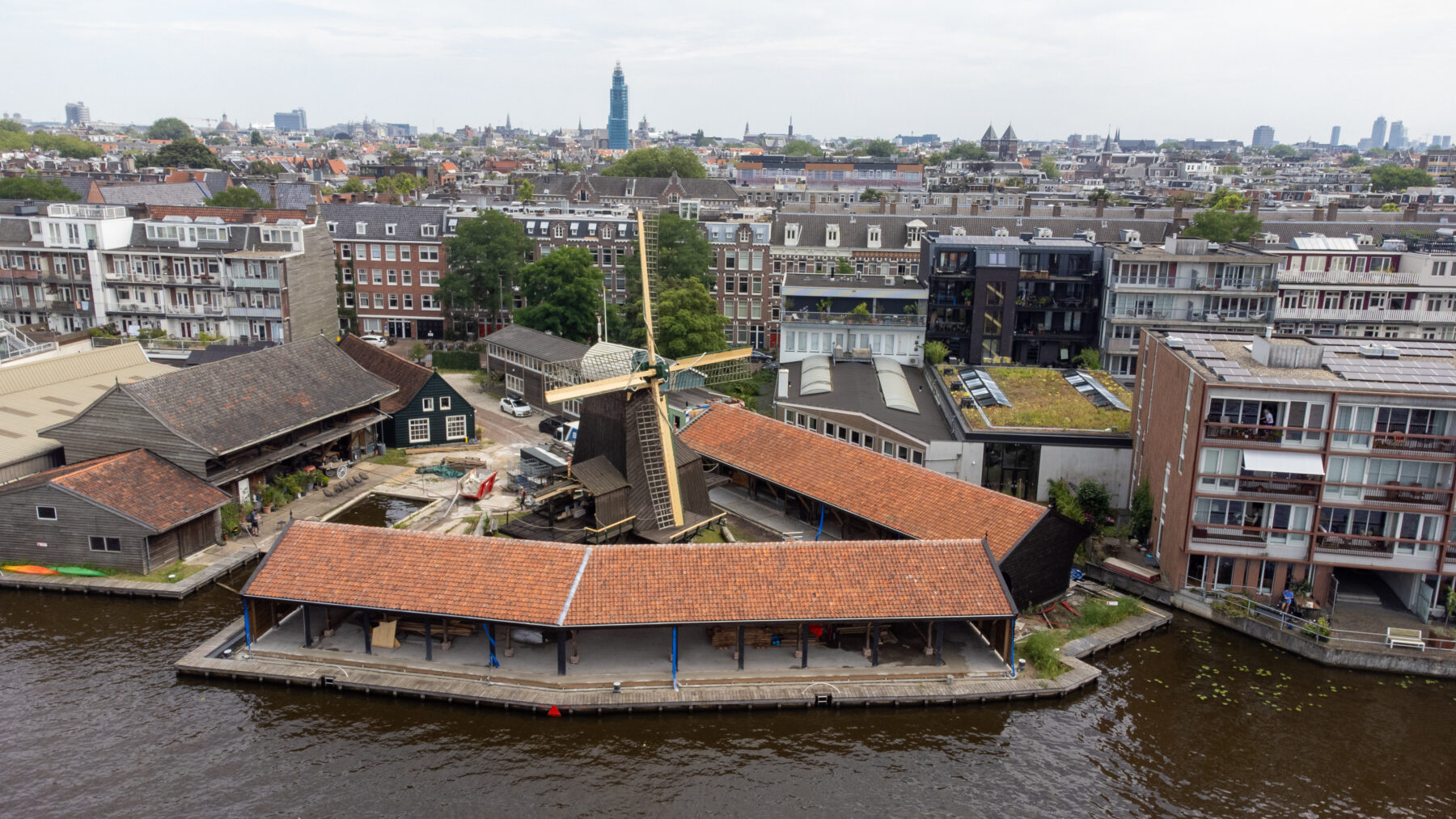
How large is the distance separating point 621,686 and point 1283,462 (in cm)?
2635

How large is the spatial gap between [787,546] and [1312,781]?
17701 mm

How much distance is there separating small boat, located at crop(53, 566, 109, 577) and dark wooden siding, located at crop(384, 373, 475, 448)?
1969 centimetres

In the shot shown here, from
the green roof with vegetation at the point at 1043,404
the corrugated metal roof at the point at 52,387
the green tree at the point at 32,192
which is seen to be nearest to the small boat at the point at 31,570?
the corrugated metal roof at the point at 52,387

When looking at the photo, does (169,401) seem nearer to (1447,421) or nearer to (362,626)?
(362,626)

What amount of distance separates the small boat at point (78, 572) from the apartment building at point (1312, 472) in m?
44.0

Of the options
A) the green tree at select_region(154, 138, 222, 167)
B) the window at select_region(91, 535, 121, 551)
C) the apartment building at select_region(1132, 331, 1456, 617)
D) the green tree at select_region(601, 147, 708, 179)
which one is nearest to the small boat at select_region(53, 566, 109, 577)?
the window at select_region(91, 535, 121, 551)

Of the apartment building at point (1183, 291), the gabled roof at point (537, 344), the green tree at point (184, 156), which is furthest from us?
the green tree at point (184, 156)

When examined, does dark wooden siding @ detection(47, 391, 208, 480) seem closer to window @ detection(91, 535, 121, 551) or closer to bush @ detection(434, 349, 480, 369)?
window @ detection(91, 535, 121, 551)

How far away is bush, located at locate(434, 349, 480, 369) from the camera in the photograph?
78.1m

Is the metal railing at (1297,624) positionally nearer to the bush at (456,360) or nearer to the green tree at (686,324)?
the green tree at (686,324)

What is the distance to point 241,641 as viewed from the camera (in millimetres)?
35156

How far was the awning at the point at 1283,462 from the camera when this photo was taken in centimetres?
3722

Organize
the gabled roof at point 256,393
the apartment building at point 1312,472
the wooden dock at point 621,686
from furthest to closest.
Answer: the gabled roof at point 256,393 → the apartment building at point 1312,472 → the wooden dock at point 621,686

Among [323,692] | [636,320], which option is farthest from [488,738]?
[636,320]
